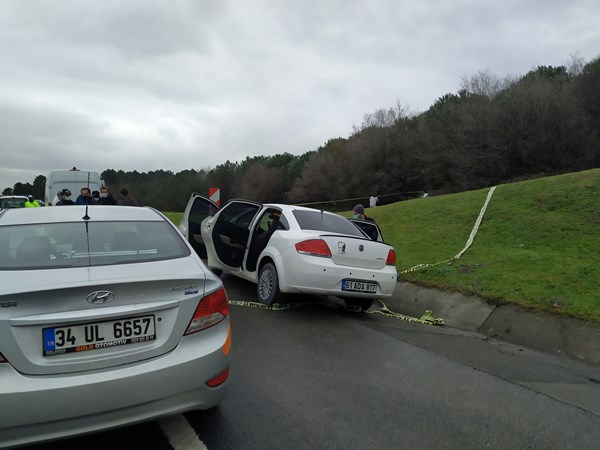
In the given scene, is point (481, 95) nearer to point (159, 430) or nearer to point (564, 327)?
point (564, 327)

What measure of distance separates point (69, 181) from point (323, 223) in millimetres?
14701

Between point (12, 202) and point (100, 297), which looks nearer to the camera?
point (100, 297)

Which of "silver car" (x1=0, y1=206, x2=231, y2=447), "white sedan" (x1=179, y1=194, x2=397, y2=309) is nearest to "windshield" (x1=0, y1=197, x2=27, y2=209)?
"white sedan" (x1=179, y1=194, x2=397, y2=309)

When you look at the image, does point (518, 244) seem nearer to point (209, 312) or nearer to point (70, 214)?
point (209, 312)

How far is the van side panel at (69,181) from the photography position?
17422 millimetres

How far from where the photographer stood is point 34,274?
2670 millimetres

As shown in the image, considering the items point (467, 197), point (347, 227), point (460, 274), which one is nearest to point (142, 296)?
point (347, 227)

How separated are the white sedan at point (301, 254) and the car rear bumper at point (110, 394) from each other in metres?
3.08

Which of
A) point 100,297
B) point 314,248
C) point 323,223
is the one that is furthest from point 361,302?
point 100,297

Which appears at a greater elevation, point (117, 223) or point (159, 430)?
point (117, 223)

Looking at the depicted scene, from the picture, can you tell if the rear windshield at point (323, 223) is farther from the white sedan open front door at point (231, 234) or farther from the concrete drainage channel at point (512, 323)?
the concrete drainage channel at point (512, 323)

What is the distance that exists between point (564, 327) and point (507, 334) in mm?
658

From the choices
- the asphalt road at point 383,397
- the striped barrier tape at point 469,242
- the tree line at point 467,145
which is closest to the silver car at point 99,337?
the asphalt road at point 383,397

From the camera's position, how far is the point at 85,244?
3279 mm
